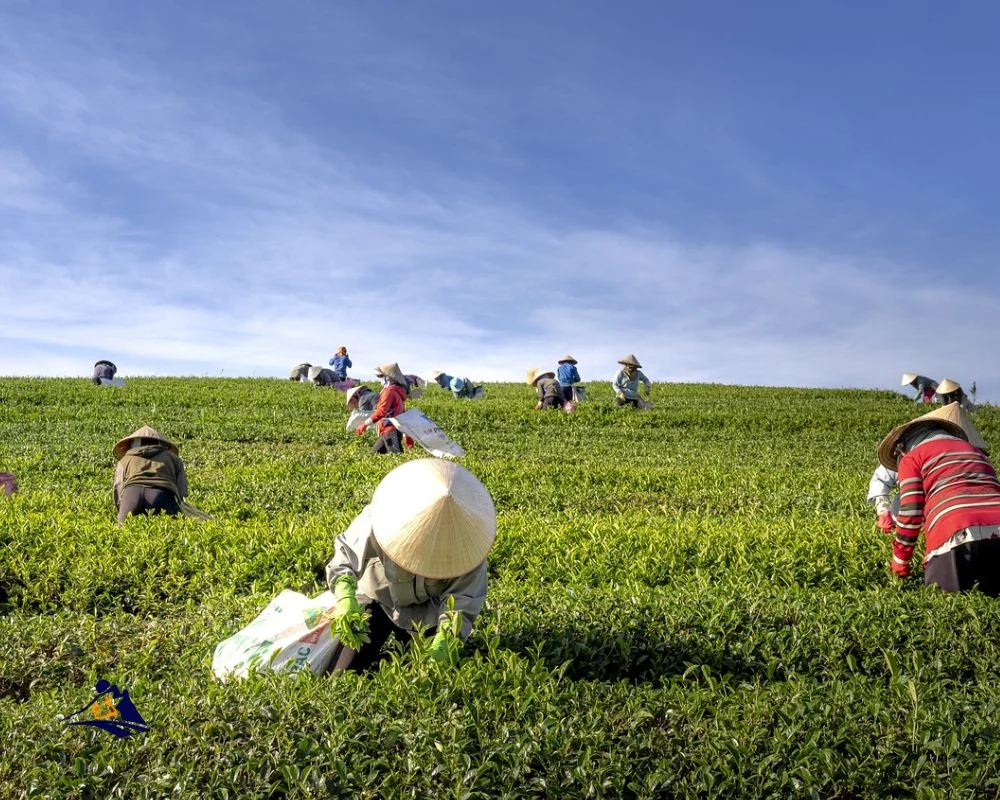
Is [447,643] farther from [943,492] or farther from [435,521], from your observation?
[943,492]

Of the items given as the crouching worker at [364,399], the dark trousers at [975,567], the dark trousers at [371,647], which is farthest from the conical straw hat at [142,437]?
the crouching worker at [364,399]

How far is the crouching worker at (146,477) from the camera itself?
874 centimetres

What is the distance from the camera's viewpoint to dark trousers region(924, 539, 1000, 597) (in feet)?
20.1

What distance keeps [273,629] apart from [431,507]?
4.58ft

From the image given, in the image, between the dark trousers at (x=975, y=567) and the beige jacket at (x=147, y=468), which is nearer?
the dark trousers at (x=975, y=567)

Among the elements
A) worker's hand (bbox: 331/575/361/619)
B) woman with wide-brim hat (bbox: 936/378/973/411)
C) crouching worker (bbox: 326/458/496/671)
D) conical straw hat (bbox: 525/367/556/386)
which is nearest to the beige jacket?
crouching worker (bbox: 326/458/496/671)

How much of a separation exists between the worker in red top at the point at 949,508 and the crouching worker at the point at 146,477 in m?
6.92

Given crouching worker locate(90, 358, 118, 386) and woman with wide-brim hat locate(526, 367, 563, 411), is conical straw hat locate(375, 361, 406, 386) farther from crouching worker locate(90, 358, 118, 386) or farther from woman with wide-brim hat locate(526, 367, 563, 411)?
crouching worker locate(90, 358, 118, 386)

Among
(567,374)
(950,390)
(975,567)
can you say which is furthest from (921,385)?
(975,567)

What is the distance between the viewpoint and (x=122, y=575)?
7.03 meters

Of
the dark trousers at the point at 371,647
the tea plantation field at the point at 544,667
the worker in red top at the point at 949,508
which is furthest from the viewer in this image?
the worker in red top at the point at 949,508

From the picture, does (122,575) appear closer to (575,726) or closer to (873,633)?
(575,726)

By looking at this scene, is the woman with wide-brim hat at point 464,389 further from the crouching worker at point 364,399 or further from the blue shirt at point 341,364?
the crouching worker at point 364,399

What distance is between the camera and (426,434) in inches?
546
